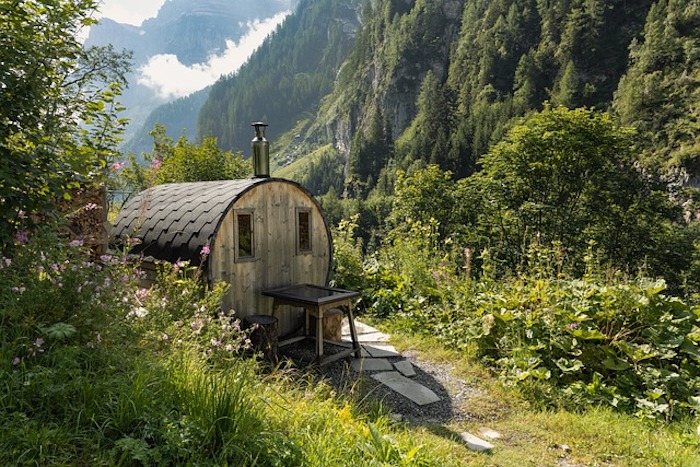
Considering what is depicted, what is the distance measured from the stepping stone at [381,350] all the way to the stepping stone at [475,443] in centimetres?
211

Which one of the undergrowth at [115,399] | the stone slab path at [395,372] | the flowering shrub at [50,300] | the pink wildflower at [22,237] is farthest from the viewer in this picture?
the stone slab path at [395,372]

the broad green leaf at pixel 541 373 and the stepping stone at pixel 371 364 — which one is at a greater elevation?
the broad green leaf at pixel 541 373

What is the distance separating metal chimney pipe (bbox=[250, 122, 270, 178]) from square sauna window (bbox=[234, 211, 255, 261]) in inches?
34.8

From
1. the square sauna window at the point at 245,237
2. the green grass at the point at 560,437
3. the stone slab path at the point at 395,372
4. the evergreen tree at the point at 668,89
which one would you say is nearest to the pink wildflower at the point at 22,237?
the square sauna window at the point at 245,237

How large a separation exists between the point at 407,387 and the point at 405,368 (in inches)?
21.8

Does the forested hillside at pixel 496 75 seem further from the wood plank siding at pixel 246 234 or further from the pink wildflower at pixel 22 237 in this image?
the pink wildflower at pixel 22 237

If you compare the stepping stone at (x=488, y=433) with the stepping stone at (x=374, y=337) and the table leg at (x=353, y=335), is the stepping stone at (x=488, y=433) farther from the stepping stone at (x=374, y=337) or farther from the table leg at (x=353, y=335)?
the stepping stone at (x=374, y=337)

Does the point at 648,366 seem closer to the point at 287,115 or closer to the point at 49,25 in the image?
the point at 49,25

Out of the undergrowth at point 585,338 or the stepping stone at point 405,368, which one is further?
the stepping stone at point 405,368

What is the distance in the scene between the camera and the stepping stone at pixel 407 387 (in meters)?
4.76

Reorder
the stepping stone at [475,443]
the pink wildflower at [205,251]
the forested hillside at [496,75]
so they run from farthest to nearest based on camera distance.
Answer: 1. the forested hillside at [496,75]
2. the pink wildflower at [205,251]
3. the stepping stone at [475,443]

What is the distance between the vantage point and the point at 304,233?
668cm

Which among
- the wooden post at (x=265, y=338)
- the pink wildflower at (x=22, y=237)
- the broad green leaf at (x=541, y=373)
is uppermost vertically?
the pink wildflower at (x=22, y=237)

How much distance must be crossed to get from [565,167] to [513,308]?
16.0m
